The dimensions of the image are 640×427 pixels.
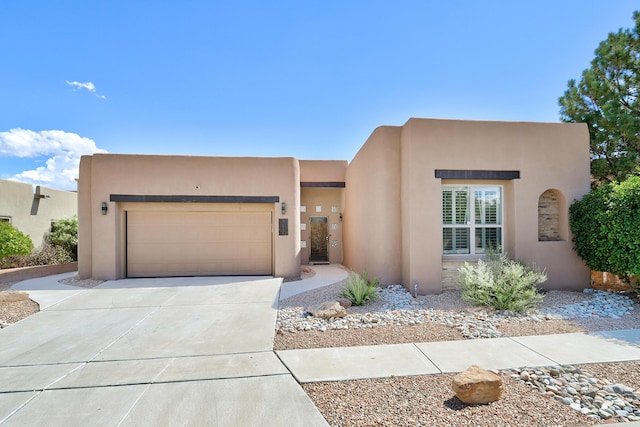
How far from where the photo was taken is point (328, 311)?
6070mm

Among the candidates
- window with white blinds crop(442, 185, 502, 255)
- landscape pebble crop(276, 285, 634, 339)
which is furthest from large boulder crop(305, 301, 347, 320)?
window with white blinds crop(442, 185, 502, 255)

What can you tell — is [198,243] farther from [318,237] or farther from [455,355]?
[455,355]

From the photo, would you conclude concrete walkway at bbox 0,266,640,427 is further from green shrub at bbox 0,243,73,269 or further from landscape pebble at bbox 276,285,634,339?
green shrub at bbox 0,243,73,269

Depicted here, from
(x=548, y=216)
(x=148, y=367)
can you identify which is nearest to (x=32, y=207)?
(x=148, y=367)

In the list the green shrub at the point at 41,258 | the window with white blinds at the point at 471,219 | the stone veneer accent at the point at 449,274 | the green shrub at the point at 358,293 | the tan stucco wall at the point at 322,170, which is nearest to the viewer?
the green shrub at the point at 358,293

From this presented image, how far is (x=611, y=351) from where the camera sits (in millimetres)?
4441

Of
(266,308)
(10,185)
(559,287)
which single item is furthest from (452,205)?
(10,185)

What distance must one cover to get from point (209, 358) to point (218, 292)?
3967mm

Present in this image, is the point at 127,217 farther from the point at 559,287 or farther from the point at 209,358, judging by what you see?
the point at 559,287

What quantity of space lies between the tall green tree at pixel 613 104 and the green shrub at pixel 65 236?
21344 mm

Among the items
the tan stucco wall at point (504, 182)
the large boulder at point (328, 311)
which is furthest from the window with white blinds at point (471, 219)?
the large boulder at point (328, 311)

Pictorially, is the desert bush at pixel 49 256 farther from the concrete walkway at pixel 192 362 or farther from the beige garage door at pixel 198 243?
the concrete walkway at pixel 192 362

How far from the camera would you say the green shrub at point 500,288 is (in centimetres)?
633

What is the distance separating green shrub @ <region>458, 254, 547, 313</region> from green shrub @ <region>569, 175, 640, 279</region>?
183cm
